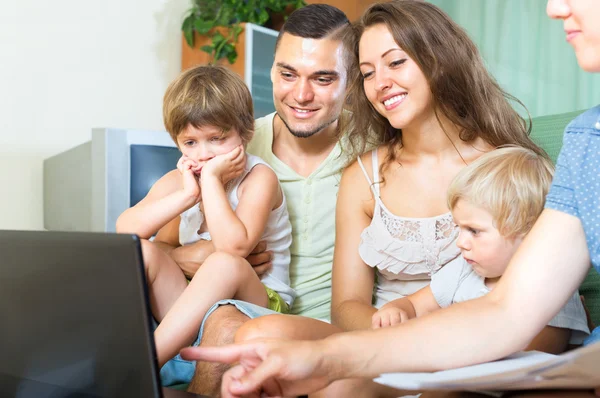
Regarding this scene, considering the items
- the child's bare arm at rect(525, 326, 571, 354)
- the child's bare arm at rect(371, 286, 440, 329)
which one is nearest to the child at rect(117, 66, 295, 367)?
the child's bare arm at rect(371, 286, 440, 329)

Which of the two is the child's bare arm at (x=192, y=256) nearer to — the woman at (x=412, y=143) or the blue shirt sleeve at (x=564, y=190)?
the woman at (x=412, y=143)

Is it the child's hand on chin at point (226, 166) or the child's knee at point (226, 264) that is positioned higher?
the child's hand on chin at point (226, 166)

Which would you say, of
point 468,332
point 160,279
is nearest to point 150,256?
point 160,279

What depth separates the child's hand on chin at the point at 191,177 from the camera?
159 centimetres

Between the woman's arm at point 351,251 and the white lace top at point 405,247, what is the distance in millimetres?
25

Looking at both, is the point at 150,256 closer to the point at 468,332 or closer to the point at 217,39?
the point at 468,332

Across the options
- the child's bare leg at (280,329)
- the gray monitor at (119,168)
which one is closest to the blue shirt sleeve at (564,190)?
the child's bare leg at (280,329)

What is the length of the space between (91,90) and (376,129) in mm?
1926

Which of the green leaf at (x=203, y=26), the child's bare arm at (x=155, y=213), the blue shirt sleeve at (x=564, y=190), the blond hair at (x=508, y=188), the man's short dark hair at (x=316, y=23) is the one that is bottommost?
the child's bare arm at (x=155, y=213)

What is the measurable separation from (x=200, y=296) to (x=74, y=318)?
22.4 inches

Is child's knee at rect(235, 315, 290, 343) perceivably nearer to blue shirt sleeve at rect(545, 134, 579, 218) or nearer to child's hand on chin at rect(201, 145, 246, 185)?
blue shirt sleeve at rect(545, 134, 579, 218)

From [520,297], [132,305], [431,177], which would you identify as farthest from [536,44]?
[132,305]

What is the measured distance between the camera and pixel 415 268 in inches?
56.2

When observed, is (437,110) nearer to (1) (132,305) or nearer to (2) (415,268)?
(2) (415,268)
